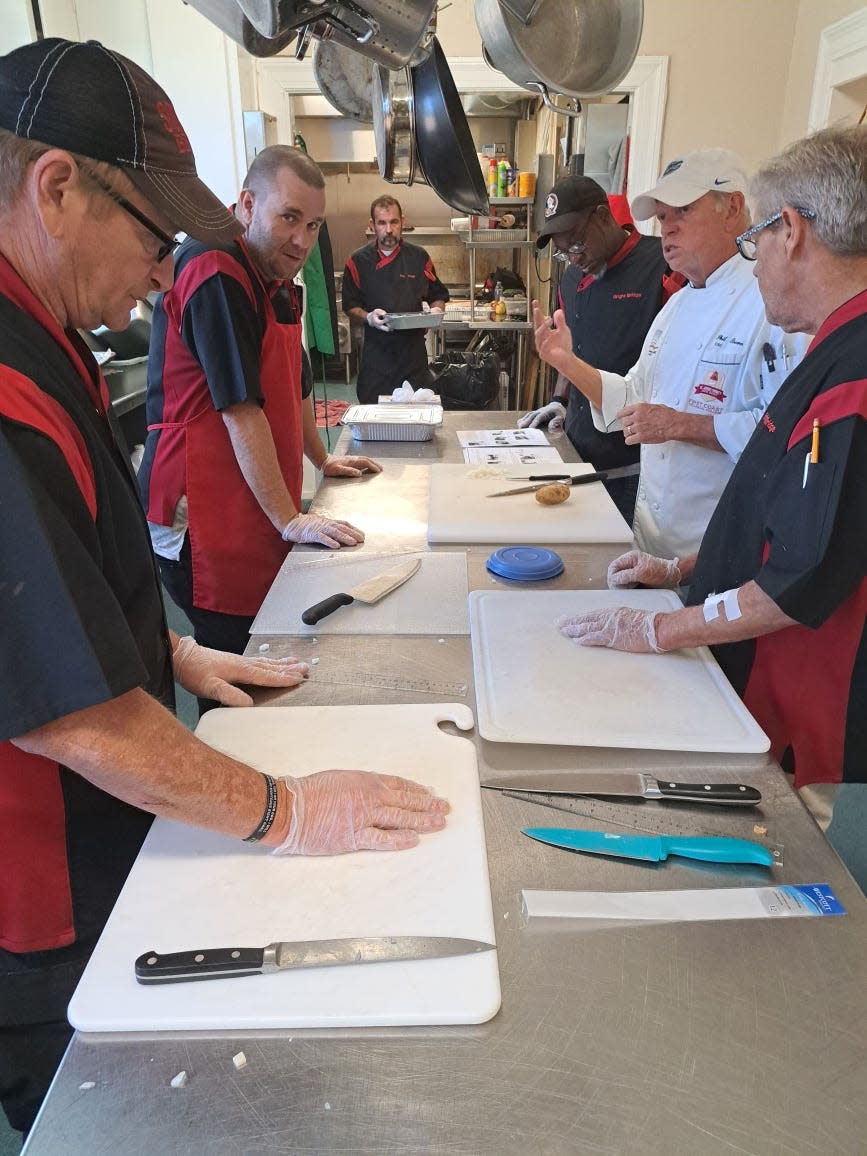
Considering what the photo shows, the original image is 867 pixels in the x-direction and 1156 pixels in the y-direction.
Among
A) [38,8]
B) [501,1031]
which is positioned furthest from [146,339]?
[501,1031]

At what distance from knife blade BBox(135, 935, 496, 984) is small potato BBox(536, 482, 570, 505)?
140 cm

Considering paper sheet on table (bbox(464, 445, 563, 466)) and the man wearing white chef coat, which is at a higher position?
the man wearing white chef coat

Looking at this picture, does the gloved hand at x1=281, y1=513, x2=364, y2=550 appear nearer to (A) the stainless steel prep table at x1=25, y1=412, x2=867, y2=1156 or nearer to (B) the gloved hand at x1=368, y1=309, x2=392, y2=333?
(A) the stainless steel prep table at x1=25, y1=412, x2=867, y2=1156

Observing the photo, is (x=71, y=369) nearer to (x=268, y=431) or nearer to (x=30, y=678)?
(x=30, y=678)

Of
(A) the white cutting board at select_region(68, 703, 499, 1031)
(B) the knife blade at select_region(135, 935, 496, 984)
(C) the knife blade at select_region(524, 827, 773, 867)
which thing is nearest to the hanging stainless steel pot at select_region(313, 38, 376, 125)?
(A) the white cutting board at select_region(68, 703, 499, 1031)

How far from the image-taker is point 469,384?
17.6 feet

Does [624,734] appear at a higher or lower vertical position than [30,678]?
lower

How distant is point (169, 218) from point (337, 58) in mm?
1250

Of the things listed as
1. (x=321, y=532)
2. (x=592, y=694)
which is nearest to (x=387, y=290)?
(x=321, y=532)

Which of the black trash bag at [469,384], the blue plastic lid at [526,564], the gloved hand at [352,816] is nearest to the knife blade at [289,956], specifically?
the gloved hand at [352,816]

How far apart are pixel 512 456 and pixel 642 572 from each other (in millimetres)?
1055

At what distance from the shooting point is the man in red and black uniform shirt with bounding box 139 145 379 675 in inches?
71.7

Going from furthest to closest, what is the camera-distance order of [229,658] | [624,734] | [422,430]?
[422,430] → [229,658] → [624,734]

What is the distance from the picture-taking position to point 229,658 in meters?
1.28
